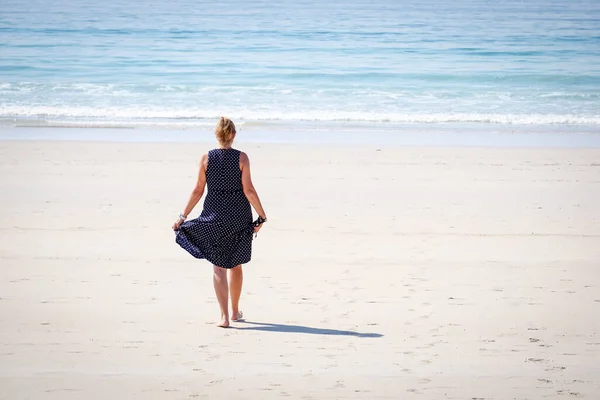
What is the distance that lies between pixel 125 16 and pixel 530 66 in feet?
87.7

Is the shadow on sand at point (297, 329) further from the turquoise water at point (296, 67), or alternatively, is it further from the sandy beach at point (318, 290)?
the turquoise water at point (296, 67)

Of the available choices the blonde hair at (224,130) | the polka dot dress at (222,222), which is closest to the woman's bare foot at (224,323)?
the polka dot dress at (222,222)

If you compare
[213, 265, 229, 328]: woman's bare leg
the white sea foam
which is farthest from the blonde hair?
the white sea foam

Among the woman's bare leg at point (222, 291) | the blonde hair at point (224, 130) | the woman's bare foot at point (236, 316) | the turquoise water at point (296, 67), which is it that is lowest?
the woman's bare foot at point (236, 316)

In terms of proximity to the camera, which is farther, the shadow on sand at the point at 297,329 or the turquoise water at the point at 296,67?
the turquoise water at the point at 296,67

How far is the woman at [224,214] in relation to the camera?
487 centimetres

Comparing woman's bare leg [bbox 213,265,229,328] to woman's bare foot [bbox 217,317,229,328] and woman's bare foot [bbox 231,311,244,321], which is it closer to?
woman's bare foot [bbox 217,317,229,328]

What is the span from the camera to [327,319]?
5074 mm

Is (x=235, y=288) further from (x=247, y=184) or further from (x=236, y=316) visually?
(x=247, y=184)

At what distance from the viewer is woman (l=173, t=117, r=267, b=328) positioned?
4.87 meters

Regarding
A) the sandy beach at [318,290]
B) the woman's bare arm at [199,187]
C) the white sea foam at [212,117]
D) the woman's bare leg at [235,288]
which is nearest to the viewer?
the sandy beach at [318,290]

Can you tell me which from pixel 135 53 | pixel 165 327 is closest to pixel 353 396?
pixel 165 327

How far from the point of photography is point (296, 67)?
87.7 feet

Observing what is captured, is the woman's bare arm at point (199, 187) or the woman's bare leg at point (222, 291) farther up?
the woman's bare arm at point (199, 187)
